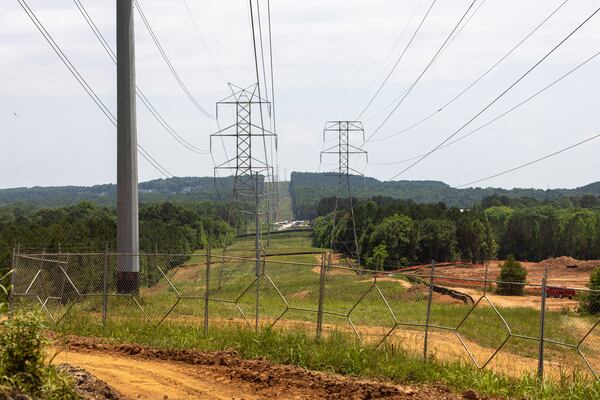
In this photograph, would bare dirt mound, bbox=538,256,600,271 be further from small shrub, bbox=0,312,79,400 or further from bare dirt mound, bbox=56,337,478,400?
small shrub, bbox=0,312,79,400

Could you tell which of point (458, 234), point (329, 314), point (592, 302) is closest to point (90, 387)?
point (329, 314)

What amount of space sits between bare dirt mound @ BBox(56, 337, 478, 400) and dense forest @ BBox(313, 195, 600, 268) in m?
54.0

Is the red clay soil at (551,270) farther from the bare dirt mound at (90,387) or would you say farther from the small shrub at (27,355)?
the small shrub at (27,355)

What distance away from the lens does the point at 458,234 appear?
8694 cm

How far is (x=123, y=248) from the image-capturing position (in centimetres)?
2753

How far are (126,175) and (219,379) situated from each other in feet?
44.4

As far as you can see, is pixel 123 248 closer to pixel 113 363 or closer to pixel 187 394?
pixel 113 363

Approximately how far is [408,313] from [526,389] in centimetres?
1752

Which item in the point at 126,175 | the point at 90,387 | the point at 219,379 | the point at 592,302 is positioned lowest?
the point at 592,302

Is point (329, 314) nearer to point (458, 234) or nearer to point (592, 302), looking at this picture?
point (592, 302)

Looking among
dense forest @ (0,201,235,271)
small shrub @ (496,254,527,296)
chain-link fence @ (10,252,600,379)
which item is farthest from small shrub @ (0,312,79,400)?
small shrub @ (496,254,527,296)

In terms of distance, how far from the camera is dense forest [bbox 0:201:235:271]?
163 ft

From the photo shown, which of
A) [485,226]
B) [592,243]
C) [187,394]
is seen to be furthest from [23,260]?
[592,243]

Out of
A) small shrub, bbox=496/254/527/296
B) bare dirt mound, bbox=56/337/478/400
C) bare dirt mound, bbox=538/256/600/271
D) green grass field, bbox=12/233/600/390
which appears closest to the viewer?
bare dirt mound, bbox=56/337/478/400
